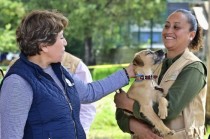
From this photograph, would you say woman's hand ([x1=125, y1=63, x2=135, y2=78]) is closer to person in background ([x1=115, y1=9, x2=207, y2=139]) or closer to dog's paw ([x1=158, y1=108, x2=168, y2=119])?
person in background ([x1=115, y1=9, x2=207, y2=139])

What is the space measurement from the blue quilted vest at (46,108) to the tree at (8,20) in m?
16.2

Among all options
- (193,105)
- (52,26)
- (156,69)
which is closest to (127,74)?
(156,69)

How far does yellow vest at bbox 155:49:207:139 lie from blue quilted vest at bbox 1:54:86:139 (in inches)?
26.0

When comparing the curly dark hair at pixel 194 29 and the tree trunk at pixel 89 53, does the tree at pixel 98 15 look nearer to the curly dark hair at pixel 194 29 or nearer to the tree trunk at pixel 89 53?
the tree trunk at pixel 89 53

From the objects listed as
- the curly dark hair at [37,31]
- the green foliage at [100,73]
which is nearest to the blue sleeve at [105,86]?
the curly dark hair at [37,31]

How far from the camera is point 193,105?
126 inches

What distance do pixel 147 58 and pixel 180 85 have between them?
29 centimetres

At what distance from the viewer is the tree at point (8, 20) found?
19453 millimetres

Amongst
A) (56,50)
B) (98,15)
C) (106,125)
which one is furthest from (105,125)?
(98,15)

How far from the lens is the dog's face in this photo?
324 cm

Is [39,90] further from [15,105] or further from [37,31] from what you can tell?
[37,31]

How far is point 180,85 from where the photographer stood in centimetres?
311

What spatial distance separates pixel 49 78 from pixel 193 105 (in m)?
0.92

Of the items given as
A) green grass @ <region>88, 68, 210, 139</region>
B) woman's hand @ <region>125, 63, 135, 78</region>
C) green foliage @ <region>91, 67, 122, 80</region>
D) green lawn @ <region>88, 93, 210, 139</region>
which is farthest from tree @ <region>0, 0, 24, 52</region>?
woman's hand @ <region>125, 63, 135, 78</region>
